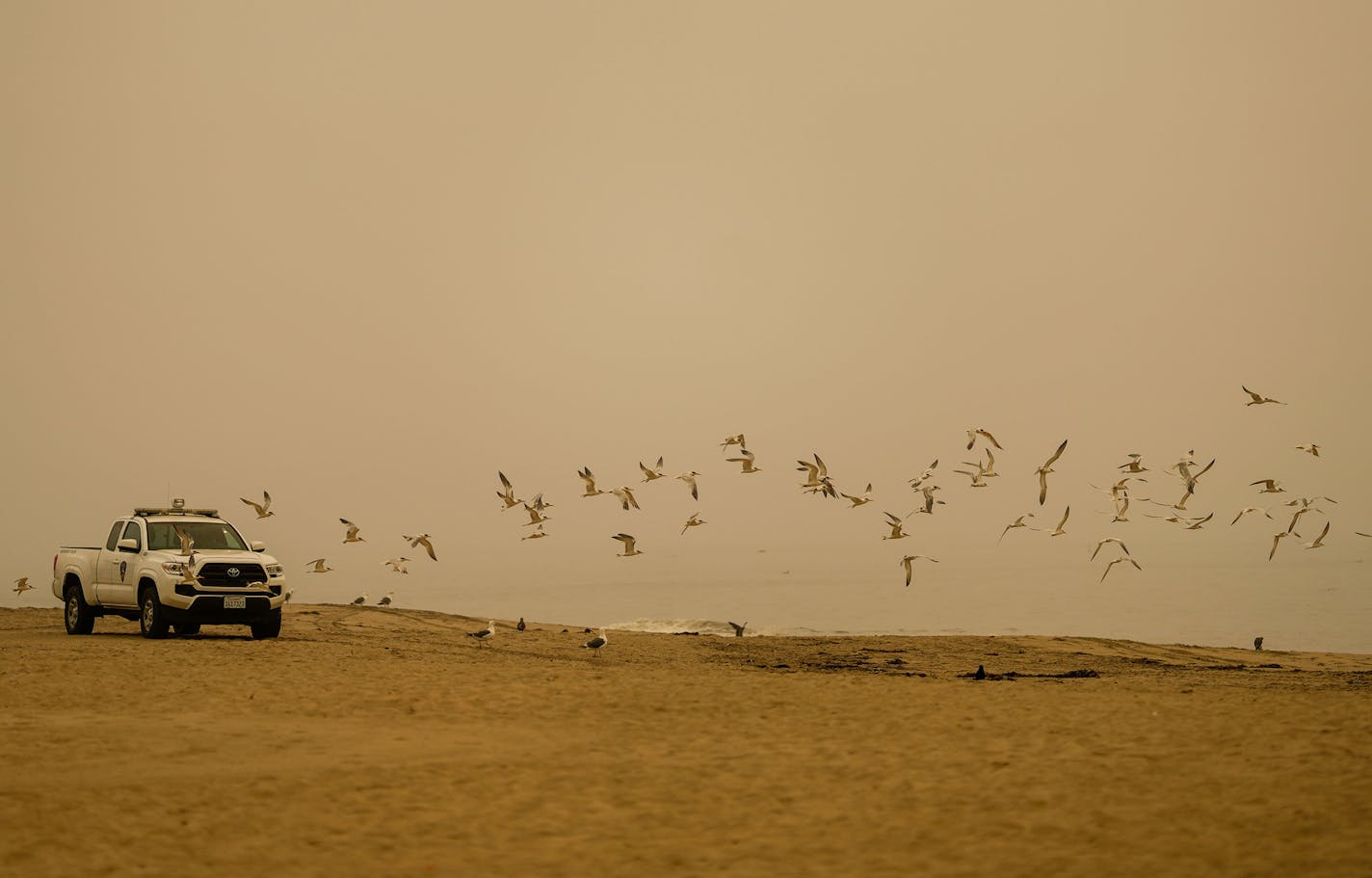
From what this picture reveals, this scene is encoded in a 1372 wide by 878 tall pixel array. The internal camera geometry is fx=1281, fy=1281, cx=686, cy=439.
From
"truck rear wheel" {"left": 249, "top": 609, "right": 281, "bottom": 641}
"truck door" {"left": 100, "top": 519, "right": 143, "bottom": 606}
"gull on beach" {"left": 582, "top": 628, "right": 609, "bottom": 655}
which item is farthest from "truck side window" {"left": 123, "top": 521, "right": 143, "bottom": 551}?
"gull on beach" {"left": 582, "top": 628, "right": 609, "bottom": 655}

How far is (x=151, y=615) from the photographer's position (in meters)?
24.9

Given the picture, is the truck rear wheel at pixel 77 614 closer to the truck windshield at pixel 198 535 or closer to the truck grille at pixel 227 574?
the truck windshield at pixel 198 535

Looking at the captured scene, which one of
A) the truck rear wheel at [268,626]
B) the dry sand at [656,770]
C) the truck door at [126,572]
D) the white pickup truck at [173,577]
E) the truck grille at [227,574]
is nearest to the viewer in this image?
the dry sand at [656,770]

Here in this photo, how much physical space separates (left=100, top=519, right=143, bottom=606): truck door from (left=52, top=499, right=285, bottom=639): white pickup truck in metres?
0.02

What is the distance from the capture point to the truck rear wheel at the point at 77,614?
26.4 metres

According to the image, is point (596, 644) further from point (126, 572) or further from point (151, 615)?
point (126, 572)

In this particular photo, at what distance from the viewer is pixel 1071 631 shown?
44.6 metres

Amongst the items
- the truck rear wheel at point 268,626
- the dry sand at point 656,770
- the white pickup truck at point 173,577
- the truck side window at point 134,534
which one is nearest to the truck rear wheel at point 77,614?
the white pickup truck at point 173,577

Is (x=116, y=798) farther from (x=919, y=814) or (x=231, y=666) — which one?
(x=231, y=666)

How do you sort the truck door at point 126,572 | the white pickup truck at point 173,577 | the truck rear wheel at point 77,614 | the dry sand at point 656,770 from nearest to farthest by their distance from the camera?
the dry sand at point 656,770
the white pickup truck at point 173,577
the truck door at point 126,572
the truck rear wheel at point 77,614

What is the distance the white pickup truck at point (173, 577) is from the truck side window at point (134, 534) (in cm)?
2

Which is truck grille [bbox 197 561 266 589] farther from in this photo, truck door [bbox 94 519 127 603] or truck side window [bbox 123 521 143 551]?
truck door [bbox 94 519 127 603]

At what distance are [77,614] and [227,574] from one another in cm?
422

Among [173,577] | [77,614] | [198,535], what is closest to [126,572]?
[198,535]
